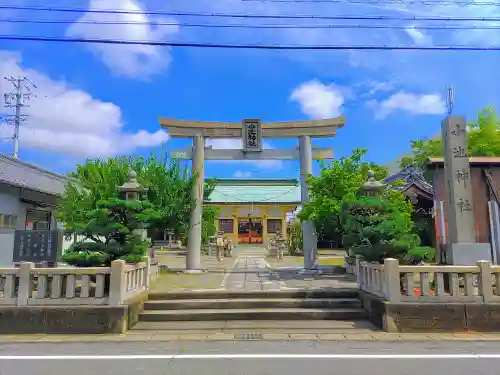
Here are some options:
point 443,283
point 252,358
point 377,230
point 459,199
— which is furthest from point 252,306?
point 459,199

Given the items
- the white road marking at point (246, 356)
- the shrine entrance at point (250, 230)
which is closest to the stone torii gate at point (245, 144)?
the white road marking at point (246, 356)

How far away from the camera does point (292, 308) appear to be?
9.02 m

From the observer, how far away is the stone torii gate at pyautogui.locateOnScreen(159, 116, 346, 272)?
15.6 m

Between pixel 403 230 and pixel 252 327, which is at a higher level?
pixel 403 230

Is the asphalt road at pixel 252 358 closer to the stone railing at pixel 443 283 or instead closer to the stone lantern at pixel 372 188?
the stone railing at pixel 443 283

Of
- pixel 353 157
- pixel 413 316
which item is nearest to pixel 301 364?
pixel 413 316

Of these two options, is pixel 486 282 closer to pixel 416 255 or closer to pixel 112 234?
pixel 416 255

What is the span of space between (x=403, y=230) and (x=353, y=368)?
4419 millimetres

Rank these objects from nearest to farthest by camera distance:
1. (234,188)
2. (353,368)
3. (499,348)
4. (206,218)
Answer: (353,368), (499,348), (206,218), (234,188)

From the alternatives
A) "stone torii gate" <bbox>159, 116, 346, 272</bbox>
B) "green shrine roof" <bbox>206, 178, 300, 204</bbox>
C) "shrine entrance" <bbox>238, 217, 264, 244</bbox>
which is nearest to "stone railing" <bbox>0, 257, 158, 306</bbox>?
"stone torii gate" <bbox>159, 116, 346, 272</bbox>

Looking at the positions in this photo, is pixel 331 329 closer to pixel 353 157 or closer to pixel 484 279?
pixel 484 279

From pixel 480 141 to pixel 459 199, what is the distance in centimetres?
1661

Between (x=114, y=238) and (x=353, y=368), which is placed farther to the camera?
(x=114, y=238)

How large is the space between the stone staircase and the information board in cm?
342
